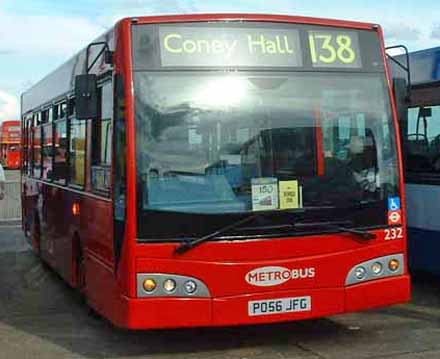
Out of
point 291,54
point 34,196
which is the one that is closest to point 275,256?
point 291,54

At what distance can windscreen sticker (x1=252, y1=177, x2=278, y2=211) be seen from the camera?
22.4 feet

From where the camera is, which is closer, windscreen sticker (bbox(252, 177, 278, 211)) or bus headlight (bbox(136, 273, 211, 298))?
bus headlight (bbox(136, 273, 211, 298))

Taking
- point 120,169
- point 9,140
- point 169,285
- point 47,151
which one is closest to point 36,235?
point 47,151

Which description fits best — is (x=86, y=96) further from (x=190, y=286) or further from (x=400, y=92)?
(x=400, y=92)

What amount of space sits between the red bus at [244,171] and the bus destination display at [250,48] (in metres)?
0.01

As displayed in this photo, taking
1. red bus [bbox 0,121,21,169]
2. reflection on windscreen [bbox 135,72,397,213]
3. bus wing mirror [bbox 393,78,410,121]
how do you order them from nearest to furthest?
reflection on windscreen [bbox 135,72,397,213] < bus wing mirror [bbox 393,78,410,121] < red bus [bbox 0,121,21,169]

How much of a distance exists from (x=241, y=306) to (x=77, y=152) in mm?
2960

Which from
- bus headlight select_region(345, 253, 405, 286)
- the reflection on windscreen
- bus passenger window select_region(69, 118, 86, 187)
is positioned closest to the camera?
the reflection on windscreen

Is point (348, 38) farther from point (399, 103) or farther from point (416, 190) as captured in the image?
point (416, 190)

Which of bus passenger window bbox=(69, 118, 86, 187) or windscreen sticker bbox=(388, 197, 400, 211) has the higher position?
bus passenger window bbox=(69, 118, 86, 187)

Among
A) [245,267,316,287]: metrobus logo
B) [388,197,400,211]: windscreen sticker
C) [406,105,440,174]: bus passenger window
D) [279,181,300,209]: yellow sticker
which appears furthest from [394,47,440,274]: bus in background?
[245,267,316,287]: metrobus logo

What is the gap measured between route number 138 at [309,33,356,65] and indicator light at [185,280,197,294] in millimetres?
2163

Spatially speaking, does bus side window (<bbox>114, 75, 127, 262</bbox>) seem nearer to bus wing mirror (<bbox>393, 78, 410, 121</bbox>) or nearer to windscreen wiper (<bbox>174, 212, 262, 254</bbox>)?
windscreen wiper (<bbox>174, 212, 262, 254</bbox>)

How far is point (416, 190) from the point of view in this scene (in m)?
9.59
